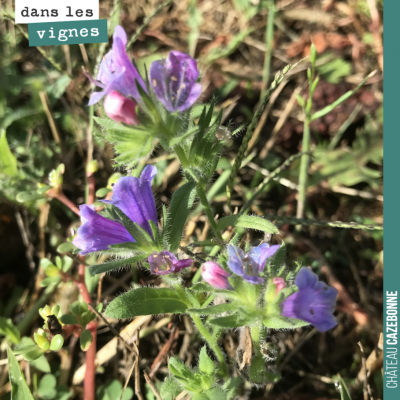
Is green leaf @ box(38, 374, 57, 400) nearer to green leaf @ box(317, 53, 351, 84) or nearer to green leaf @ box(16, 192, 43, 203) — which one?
green leaf @ box(16, 192, 43, 203)

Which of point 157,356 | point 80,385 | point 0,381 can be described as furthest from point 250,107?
point 0,381

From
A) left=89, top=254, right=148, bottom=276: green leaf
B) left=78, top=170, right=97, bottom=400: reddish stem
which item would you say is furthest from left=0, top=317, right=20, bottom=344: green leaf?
left=89, top=254, right=148, bottom=276: green leaf

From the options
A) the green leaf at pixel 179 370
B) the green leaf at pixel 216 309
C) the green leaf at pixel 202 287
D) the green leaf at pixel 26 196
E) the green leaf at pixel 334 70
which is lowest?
the green leaf at pixel 179 370

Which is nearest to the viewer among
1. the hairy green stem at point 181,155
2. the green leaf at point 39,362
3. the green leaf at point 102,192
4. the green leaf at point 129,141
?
the green leaf at point 129,141

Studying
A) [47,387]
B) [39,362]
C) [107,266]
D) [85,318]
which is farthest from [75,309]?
[107,266]

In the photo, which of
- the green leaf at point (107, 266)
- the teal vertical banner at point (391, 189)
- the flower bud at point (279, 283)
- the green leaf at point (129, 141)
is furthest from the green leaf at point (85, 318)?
the teal vertical banner at point (391, 189)

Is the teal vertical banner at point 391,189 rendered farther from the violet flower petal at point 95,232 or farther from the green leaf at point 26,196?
the green leaf at point 26,196

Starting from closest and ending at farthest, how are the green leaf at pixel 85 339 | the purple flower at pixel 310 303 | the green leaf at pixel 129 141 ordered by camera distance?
the purple flower at pixel 310 303
the green leaf at pixel 129 141
the green leaf at pixel 85 339

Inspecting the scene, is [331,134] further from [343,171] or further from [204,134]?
[204,134]
